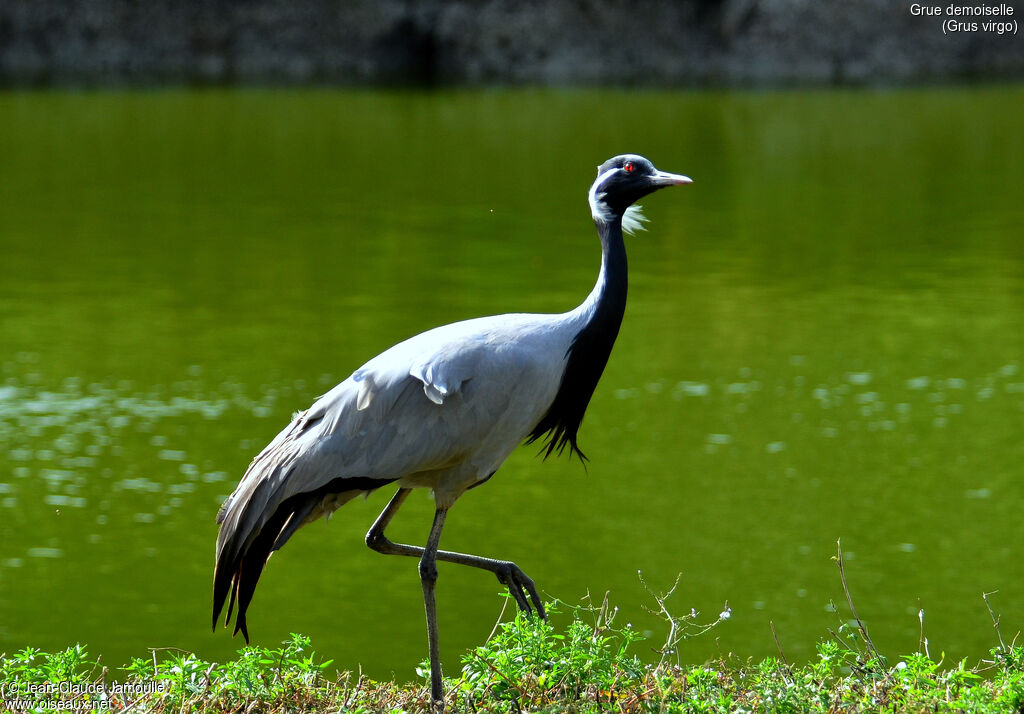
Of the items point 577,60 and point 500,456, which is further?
point 577,60

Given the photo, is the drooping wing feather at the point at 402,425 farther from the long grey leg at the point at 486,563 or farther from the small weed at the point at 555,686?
the small weed at the point at 555,686

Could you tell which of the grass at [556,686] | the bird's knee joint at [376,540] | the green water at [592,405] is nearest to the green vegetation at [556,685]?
the grass at [556,686]

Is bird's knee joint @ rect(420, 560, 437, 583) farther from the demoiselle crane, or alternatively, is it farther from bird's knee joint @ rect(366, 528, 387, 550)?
bird's knee joint @ rect(366, 528, 387, 550)

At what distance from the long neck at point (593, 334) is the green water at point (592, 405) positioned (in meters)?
2.32

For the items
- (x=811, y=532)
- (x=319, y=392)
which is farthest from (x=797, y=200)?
(x=811, y=532)

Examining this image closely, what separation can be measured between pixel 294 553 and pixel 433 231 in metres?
9.91

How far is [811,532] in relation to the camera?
331 inches

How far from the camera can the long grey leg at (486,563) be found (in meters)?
4.91

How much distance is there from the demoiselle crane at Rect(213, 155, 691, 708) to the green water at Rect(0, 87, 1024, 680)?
2.11 m

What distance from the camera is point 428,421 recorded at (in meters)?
4.79

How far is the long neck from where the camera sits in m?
4.87

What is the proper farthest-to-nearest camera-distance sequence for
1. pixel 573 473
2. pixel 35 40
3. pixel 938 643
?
pixel 35 40 → pixel 573 473 → pixel 938 643

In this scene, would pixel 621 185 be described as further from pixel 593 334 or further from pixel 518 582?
pixel 518 582

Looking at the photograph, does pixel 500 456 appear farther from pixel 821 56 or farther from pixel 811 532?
pixel 821 56
